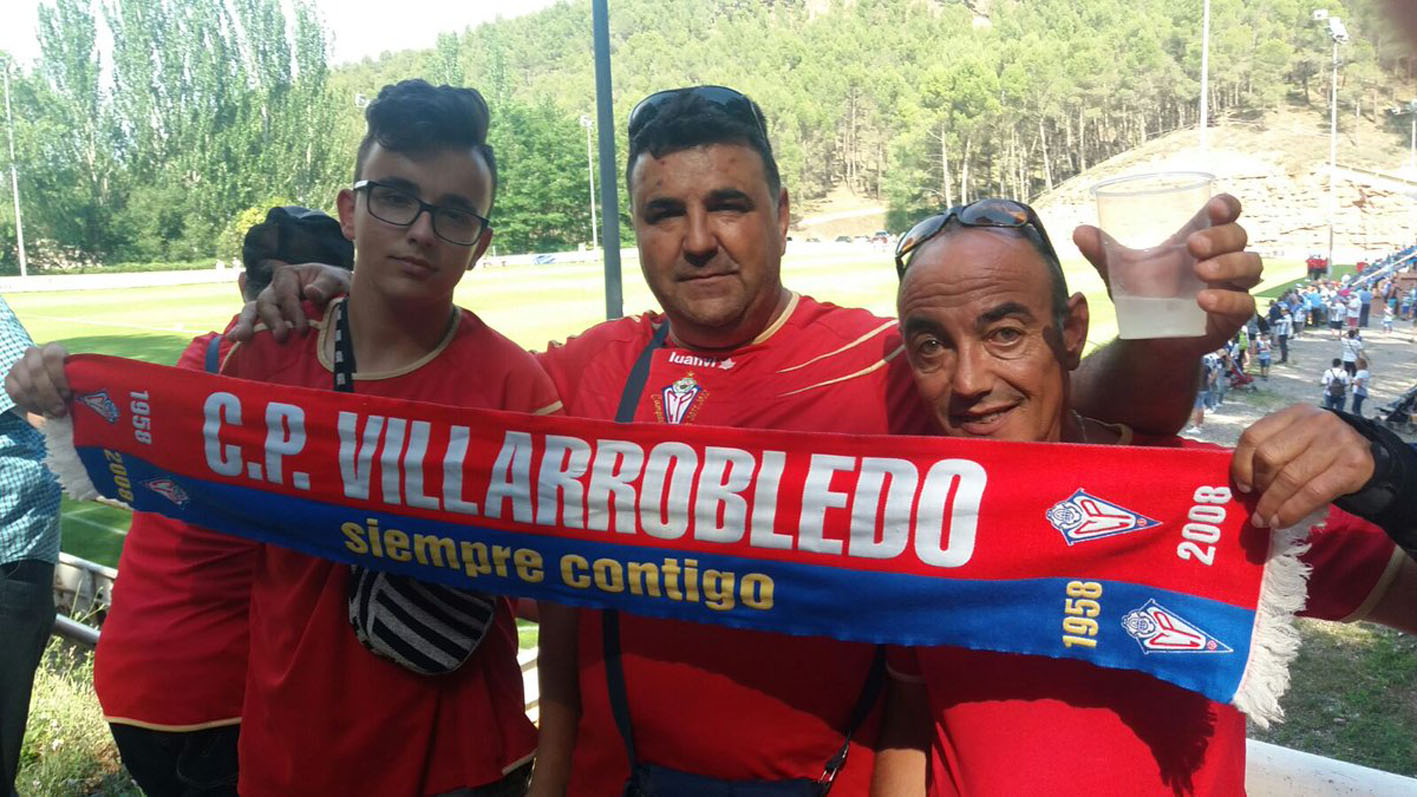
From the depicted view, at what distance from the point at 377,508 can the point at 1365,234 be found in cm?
8338

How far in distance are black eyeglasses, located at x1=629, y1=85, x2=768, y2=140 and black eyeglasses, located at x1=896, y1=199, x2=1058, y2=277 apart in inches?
22.2

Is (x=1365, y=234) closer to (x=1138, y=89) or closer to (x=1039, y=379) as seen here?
(x=1138, y=89)

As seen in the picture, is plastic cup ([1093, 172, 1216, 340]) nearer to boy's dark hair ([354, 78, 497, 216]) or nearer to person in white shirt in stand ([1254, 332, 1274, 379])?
boy's dark hair ([354, 78, 497, 216])

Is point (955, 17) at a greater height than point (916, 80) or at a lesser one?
greater

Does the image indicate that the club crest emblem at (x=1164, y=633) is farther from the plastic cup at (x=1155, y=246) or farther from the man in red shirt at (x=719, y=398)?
the plastic cup at (x=1155, y=246)

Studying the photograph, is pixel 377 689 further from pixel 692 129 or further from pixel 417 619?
Result: pixel 692 129

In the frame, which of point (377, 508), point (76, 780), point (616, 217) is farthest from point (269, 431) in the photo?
point (76, 780)

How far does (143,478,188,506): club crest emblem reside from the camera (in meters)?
2.81

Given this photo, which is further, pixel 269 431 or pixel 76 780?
pixel 76 780

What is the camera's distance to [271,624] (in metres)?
2.51

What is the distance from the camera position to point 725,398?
235cm

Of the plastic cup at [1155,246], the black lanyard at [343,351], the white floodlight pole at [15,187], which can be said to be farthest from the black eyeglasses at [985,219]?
the white floodlight pole at [15,187]

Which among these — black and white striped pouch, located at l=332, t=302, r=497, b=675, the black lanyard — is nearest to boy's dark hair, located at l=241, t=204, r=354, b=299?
the black lanyard

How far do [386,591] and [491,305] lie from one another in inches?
1429
